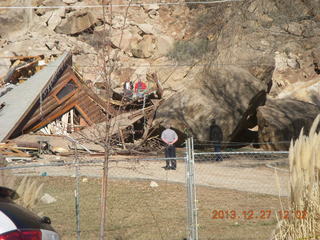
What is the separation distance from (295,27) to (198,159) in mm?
5885

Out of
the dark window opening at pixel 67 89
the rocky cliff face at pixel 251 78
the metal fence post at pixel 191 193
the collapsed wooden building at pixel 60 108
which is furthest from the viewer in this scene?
the dark window opening at pixel 67 89

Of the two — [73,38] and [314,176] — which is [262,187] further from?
[73,38]

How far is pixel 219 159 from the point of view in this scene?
18.1 m

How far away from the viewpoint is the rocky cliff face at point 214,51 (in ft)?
61.9

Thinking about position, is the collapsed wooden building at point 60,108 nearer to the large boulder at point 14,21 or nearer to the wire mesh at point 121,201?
the wire mesh at point 121,201

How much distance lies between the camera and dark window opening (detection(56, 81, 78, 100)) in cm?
2301

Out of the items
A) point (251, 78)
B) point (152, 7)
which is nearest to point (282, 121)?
point (251, 78)

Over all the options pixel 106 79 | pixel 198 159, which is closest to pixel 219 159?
A: pixel 198 159

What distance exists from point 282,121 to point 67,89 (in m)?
8.92

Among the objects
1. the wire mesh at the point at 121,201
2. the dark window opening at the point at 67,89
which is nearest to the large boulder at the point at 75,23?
the dark window opening at the point at 67,89

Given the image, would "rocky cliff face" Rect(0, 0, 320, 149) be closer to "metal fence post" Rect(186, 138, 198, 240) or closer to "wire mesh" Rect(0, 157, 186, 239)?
"metal fence post" Rect(186, 138, 198, 240)

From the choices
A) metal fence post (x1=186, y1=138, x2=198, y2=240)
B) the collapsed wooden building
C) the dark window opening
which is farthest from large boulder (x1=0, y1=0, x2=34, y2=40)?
metal fence post (x1=186, y1=138, x2=198, y2=240)

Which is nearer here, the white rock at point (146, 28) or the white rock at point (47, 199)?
the white rock at point (47, 199)

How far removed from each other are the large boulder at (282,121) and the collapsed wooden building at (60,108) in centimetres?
460
